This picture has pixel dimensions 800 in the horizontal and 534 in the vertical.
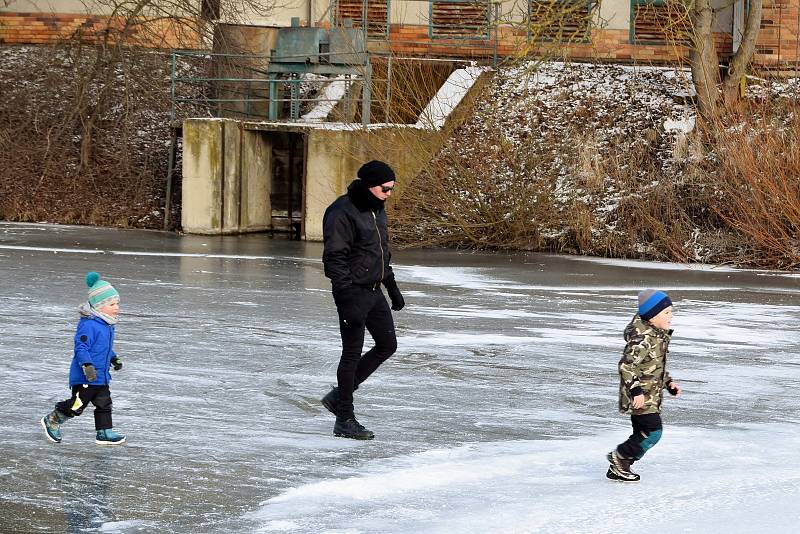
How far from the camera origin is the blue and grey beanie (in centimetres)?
657

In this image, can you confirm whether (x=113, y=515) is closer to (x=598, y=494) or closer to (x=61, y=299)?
(x=598, y=494)

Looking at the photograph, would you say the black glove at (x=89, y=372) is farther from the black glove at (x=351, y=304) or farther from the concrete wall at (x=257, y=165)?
the concrete wall at (x=257, y=165)

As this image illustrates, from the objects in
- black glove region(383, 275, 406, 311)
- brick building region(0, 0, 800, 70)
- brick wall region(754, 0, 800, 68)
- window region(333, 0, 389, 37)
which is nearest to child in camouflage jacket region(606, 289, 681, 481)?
black glove region(383, 275, 406, 311)

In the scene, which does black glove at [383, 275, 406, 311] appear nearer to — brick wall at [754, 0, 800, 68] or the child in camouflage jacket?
the child in camouflage jacket

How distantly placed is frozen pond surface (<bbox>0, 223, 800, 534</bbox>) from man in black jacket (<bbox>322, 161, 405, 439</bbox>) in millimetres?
339

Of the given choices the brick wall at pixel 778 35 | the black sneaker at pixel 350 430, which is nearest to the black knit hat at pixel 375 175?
the black sneaker at pixel 350 430

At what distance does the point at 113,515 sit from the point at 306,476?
3.79ft

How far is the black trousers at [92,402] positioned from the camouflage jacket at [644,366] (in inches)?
114

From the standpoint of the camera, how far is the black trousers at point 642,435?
21.9 feet

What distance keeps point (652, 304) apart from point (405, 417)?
2350 millimetres

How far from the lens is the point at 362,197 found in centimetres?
768

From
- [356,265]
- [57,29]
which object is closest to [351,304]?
[356,265]

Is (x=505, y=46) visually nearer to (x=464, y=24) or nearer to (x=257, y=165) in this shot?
(x=464, y=24)

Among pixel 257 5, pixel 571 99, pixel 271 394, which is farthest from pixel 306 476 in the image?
pixel 257 5
